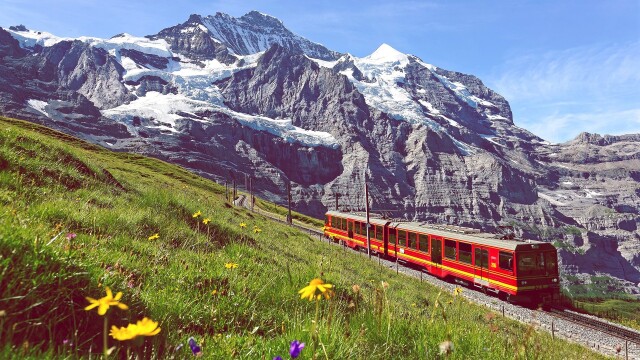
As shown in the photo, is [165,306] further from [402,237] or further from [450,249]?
[402,237]

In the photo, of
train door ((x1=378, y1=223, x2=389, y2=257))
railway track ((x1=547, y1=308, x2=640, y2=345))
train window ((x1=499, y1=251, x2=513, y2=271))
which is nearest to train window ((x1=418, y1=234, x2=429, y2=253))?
train door ((x1=378, y1=223, x2=389, y2=257))

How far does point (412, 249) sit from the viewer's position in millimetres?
30266

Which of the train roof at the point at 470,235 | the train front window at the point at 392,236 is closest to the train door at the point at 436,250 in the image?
the train roof at the point at 470,235

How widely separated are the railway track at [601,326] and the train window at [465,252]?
523 cm

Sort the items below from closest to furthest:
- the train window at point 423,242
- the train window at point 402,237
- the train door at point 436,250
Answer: the train door at point 436,250
the train window at point 423,242
the train window at point 402,237

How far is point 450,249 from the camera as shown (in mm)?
26016

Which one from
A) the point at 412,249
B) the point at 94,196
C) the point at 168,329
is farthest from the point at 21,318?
the point at 412,249

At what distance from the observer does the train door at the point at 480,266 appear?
914 inches

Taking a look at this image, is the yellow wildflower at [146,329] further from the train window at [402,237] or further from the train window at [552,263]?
the train window at [402,237]

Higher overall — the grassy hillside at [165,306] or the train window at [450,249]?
the grassy hillside at [165,306]

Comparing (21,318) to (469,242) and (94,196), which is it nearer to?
(94,196)

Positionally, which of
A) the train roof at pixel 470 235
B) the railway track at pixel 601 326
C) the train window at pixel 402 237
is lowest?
the railway track at pixel 601 326

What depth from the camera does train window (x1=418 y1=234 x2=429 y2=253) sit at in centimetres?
2823

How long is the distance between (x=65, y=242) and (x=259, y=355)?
7.07ft
